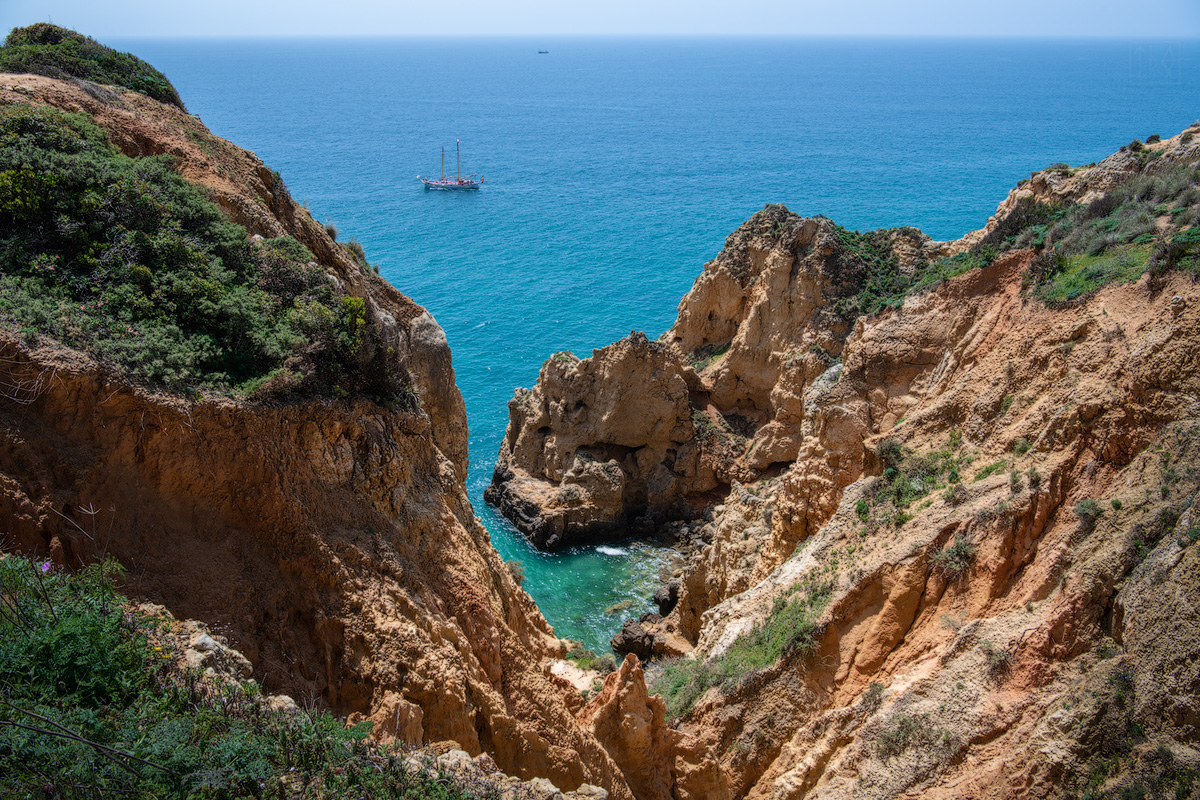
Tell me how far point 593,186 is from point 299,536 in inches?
3808

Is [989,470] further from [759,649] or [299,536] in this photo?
[299,536]

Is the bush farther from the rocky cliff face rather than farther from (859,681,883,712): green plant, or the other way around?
the rocky cliff face

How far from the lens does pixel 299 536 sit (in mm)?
12625

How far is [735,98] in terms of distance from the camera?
199125mm

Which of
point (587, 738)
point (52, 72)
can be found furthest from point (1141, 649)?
point (52, 72)

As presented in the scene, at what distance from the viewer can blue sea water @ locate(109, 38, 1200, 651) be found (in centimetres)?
5738

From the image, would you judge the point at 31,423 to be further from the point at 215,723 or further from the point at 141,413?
the point at 215,723

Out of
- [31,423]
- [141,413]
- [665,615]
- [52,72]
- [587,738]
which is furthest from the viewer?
[665,615]

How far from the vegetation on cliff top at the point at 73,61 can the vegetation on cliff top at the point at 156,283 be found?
505 cm

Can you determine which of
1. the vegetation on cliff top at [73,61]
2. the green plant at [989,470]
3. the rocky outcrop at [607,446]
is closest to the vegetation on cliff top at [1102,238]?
the green plant at [989,470]

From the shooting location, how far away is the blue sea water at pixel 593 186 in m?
57.4

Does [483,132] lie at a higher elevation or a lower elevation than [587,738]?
higher

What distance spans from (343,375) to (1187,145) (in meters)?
25.1

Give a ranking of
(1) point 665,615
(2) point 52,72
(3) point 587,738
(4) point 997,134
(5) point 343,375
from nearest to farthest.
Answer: (5) point 343,375, (3) point 587,738, (2) point 52,72, (1) point 665,615, (4) point 997,134
